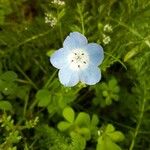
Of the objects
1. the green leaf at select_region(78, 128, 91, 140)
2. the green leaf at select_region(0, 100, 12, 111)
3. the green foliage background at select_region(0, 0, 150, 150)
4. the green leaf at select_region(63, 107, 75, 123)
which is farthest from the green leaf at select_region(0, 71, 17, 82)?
the green leaf at select_region(78, 128, 91, 140)

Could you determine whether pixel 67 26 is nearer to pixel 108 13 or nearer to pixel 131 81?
pixel 108 13

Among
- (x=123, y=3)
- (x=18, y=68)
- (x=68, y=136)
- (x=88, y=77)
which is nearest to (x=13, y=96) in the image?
(x=18, y=68)

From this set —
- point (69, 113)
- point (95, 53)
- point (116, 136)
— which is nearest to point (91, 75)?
point (95, 53)

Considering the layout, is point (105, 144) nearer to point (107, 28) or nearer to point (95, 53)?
point (95, 53)

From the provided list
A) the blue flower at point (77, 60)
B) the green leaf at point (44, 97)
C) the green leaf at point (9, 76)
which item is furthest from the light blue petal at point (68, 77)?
the green leaf at point (9, 76)

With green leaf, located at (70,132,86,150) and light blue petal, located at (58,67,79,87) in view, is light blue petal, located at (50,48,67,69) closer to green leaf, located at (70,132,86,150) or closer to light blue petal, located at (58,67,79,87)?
light blue petal, located at (58,67,79,87)

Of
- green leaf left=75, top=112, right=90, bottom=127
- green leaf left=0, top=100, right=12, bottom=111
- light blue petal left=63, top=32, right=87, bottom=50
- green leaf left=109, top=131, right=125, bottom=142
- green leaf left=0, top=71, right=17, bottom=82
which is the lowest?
green leaf left=109, top=131, right=125, bottom=142
